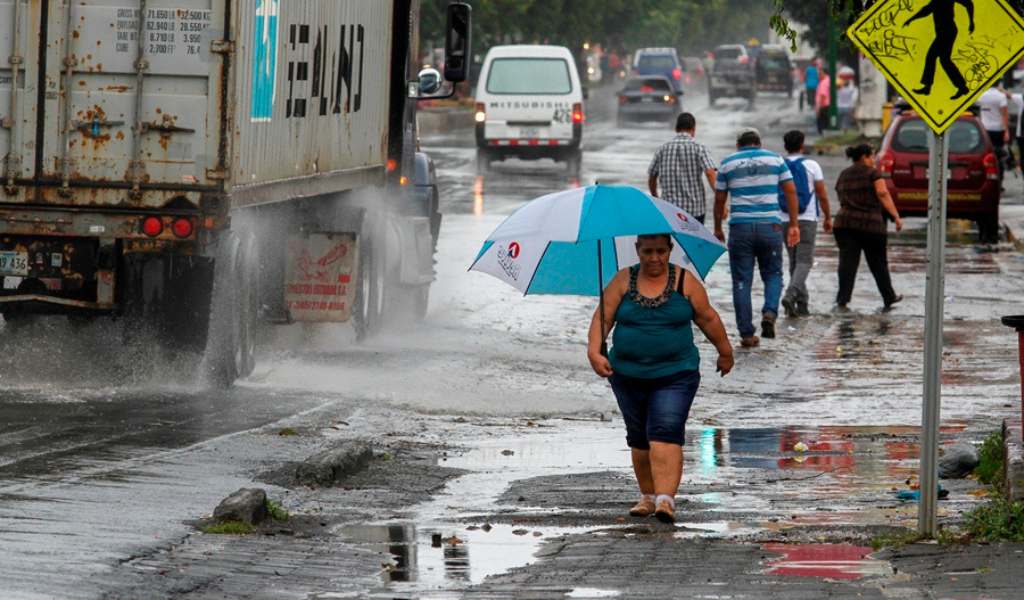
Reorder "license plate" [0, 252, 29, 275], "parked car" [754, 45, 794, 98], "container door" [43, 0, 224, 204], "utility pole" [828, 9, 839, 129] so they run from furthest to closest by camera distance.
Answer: "parked car" [754, 45, 794, 98], "utility pole" [828, 9, 839, 129], "license plate" [0, 252, 29, 275], "container door" [43, 0, 224, 204]

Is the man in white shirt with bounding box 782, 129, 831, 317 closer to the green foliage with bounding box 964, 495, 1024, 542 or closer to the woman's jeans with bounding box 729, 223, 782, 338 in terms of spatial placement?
the woman's jeans with bounding box 729, 223, 782, 338

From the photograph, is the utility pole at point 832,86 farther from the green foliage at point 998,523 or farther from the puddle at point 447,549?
the puddle at point 447,549

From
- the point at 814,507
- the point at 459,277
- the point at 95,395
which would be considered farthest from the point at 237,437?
the point at 459,277

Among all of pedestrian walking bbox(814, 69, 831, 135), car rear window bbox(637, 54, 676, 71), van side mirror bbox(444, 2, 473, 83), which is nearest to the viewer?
van side mirror bbox(444, 2, 473, 83)

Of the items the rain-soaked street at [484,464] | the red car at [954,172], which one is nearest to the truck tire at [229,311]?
the rain-soaked street at [484,464]

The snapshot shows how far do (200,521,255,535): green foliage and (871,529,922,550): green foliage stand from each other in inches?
102

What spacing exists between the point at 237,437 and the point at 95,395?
5.55 feet

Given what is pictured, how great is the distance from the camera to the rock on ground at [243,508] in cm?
881

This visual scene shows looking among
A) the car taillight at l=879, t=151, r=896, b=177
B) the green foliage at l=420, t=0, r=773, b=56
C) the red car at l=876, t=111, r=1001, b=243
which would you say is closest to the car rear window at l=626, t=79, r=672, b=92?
the green foliage at l=420, t=0, r=773, b=56

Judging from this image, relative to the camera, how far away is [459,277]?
22172mm

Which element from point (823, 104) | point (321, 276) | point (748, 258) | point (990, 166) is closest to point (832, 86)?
point (823, 104)

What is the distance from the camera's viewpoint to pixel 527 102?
39344mm

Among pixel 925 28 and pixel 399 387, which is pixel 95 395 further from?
pixel 925 28

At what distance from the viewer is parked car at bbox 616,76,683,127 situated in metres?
61.2
